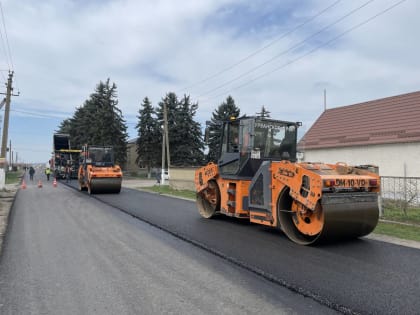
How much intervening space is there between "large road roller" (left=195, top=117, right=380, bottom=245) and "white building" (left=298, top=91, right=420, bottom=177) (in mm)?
7075

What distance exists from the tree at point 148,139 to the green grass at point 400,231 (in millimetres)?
35619

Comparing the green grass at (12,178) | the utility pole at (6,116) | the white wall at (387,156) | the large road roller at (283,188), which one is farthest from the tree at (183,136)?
→ the large road roller at (283,188)

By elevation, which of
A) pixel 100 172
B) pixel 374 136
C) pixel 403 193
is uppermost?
pixel 374 136

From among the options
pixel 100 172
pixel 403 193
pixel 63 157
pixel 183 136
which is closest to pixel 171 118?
pixel 183 136

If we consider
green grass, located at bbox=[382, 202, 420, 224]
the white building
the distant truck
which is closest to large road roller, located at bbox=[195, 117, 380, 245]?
green grass, located at bbox=[382, 202, 420, 224]

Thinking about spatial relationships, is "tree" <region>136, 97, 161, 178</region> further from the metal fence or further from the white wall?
the metal fence

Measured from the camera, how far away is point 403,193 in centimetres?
984

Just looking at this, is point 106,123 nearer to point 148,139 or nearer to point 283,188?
point 148,139

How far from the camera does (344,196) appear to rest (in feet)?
19.9

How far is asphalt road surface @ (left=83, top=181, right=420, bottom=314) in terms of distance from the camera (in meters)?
3.87

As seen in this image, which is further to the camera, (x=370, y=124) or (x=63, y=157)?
(x=63, y=157)

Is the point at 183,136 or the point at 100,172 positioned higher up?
the point at 183,136

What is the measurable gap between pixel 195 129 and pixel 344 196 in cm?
3605

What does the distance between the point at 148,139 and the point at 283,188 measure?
36.9 metres
